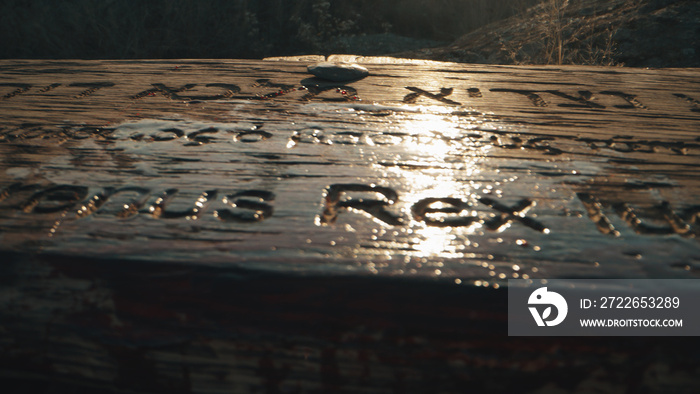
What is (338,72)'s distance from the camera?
1.87 meters

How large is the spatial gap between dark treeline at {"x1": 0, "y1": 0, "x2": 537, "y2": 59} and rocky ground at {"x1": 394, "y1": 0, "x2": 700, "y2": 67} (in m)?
1.19

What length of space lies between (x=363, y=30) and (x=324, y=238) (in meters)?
5.42

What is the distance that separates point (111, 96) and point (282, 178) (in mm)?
880

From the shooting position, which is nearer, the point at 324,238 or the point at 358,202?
the point at 324,238

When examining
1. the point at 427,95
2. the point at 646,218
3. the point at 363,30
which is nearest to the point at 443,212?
the point at 646,218

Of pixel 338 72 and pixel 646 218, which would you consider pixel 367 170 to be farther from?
pixel 338 72

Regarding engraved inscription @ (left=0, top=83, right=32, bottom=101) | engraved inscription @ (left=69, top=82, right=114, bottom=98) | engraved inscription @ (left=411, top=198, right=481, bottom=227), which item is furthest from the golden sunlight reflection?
engraved inscription @ (left=0, top=83, right=32, bottom=101)

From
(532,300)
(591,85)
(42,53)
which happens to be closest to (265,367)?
(532,300)

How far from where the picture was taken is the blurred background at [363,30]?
10.9 ft

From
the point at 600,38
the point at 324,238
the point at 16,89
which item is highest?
the point at 600,38

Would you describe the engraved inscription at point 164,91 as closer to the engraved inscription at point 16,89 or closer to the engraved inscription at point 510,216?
the engraved inscription at point 16,89

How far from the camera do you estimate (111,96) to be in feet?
5.48

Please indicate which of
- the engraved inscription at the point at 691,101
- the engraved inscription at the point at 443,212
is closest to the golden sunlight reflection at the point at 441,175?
the engraved inscription at the point at 443,212

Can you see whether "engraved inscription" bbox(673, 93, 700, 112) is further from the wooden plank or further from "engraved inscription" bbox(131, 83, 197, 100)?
"engraved inscription" bbox(131, 83, 197, 100)
